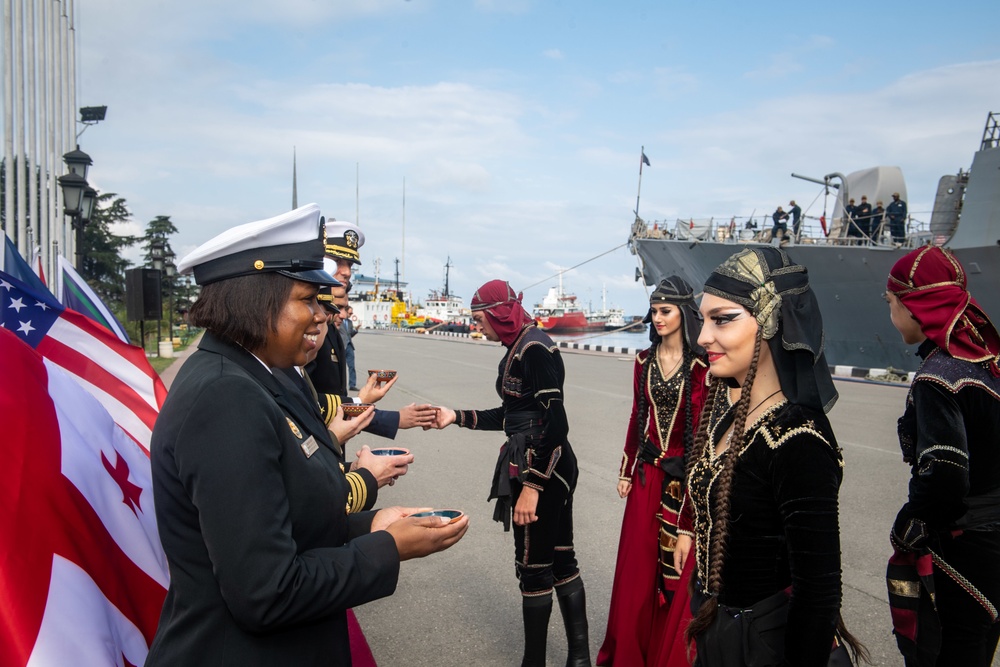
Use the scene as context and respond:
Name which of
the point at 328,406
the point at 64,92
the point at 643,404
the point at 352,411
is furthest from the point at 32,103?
the point at 643,404

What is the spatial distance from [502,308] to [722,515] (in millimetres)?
1911

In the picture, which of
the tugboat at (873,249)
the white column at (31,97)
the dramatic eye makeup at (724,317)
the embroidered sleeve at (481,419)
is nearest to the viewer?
the dramatic eye makeup at (724,317)

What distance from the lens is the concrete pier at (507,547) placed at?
3.72 m

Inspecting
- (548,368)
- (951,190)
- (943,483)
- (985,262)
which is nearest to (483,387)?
(548,368)

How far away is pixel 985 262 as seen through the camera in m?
17.8

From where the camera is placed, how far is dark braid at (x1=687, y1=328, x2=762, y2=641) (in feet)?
6.37

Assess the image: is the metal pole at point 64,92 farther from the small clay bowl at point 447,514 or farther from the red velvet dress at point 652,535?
the small clay bowl at point 447,514

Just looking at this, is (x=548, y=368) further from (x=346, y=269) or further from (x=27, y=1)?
(x=27, y=1)

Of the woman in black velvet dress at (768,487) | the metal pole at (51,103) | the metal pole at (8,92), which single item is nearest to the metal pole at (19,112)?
the metal pole at (8,92)

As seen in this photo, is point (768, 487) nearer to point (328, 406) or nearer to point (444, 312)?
point (328, 406)

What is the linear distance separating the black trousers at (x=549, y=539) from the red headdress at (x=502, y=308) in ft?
2.29

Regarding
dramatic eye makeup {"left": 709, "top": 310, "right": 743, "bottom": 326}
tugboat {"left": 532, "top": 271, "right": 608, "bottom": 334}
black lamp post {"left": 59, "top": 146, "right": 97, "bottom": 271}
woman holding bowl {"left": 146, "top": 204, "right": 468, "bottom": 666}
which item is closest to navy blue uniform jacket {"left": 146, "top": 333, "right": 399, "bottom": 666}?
woman holding bowl {"left": 146, "top": 204, "right": 468, "bottom": 666}

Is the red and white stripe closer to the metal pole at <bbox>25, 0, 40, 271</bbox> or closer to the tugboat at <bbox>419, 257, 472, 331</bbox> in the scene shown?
the metal pole at <bbox>25, 0, 40, 271</bbox>

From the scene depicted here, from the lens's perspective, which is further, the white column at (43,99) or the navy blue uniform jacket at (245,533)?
the white column at (43,99)
